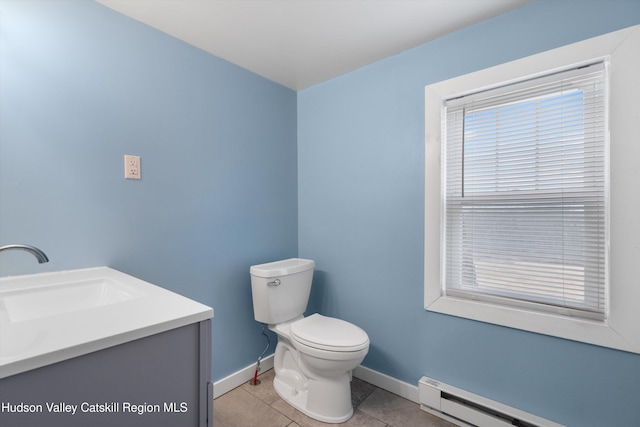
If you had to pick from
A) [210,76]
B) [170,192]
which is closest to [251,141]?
[210,76]

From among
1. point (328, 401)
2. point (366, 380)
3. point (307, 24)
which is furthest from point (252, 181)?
point (366, 380)

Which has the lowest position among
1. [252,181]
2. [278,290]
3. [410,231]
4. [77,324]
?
[278,290]

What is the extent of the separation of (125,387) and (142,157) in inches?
47.9

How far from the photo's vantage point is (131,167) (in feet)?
4.95

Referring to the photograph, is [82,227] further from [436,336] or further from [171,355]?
[436,336]

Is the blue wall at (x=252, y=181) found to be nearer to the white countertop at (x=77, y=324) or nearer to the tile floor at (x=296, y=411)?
the tile floor at (x=296, y=411)

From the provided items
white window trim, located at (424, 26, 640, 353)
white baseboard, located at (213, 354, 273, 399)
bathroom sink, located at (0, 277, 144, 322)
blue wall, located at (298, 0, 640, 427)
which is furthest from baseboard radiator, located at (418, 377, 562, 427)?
bathroom sink, located at (0, 277, 144, 322)

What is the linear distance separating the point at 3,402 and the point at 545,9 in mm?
2265

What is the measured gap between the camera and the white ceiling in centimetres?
143

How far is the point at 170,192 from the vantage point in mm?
1659

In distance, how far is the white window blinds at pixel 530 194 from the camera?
1310mm

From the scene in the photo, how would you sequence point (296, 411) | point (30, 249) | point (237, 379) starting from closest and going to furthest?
point (30, 249) → point (296, 411) → point (237, 379)

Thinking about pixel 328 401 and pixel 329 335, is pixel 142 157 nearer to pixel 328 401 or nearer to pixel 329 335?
pixel 329 335

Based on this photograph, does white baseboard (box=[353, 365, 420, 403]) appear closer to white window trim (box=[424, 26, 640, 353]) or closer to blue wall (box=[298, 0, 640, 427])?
blue wall (box=[298, 0, 640, 427])
